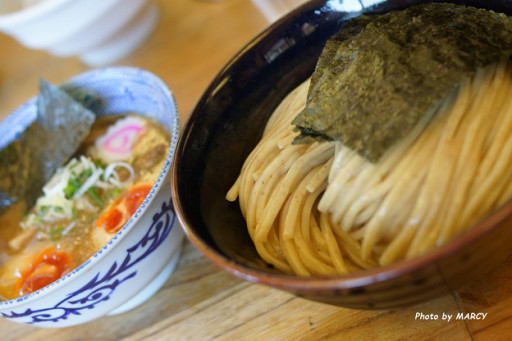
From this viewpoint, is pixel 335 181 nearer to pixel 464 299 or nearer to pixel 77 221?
pixel 464 299

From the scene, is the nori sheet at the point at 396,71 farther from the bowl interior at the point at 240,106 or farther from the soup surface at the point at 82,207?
the soup surface at the point at 82,207

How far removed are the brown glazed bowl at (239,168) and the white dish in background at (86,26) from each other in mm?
1262

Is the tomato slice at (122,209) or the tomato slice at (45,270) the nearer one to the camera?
the tomato slice at (45,270)

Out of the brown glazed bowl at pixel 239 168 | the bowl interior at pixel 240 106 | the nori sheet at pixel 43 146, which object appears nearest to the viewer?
the brown glazed bowl at pixel 239 168

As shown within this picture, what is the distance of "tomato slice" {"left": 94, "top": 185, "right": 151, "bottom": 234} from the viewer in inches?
70.5

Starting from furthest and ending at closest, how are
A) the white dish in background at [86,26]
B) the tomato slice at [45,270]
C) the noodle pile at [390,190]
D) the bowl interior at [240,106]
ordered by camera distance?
the white dish in background at [86,26], the tomato slice at [45,270], the bowl interior at [240,106], the noodle pile at [390,190]

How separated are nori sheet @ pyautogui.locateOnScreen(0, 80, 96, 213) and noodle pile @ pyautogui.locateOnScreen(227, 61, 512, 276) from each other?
118 centimetres

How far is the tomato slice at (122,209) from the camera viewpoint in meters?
1.79

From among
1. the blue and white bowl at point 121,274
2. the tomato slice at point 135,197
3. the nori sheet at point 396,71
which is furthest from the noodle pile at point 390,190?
the tomato slice at point 135,197

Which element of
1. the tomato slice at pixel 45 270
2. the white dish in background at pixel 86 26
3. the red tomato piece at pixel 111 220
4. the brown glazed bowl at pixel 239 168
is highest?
the white dish in background at pixel 86 26

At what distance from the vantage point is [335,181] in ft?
3.76

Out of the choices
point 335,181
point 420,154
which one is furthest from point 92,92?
point 420,154

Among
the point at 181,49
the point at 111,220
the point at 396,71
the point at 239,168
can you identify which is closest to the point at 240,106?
the point at 239,168

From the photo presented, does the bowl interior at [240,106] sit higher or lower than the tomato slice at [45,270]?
higher
